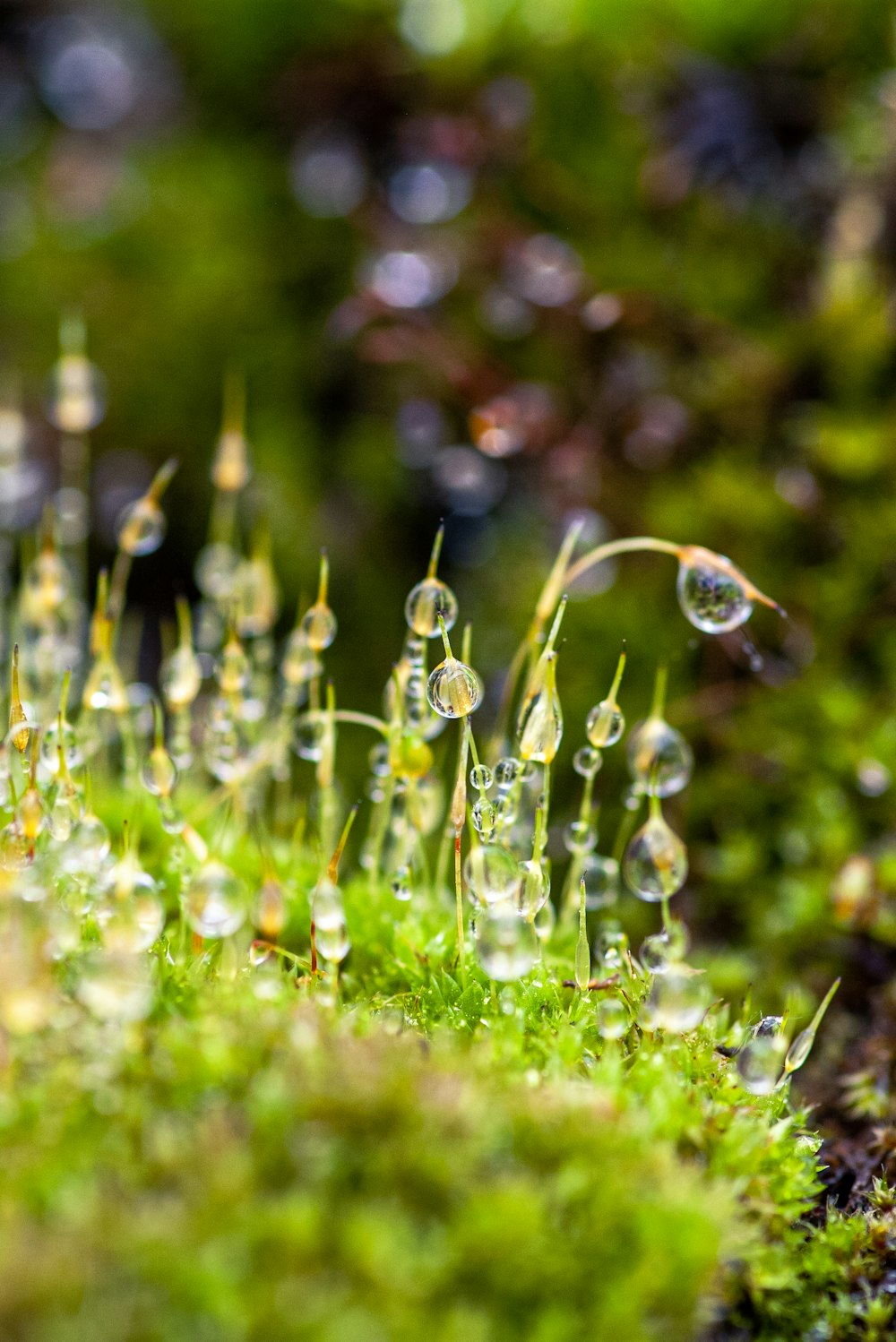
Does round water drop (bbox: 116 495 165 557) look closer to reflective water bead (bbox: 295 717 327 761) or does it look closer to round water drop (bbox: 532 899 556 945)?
reflective water bead (bbox: 295 717 327 761)

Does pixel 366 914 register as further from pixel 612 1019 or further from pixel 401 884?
pixel 612 1019

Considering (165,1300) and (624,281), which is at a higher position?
(624,281)

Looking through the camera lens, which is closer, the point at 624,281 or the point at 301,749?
the point at 301,749

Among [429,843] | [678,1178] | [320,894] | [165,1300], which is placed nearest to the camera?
[165,1300]

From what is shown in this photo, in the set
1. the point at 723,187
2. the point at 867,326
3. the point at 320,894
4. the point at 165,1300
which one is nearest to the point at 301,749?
the point at 320,894

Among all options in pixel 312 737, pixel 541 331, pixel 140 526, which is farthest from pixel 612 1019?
pixel 541 331

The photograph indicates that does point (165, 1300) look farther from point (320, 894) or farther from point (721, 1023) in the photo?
point (721, 1023)

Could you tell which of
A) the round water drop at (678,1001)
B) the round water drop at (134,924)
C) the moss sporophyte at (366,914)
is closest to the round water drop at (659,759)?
the moss sporophyte at (366,914)
